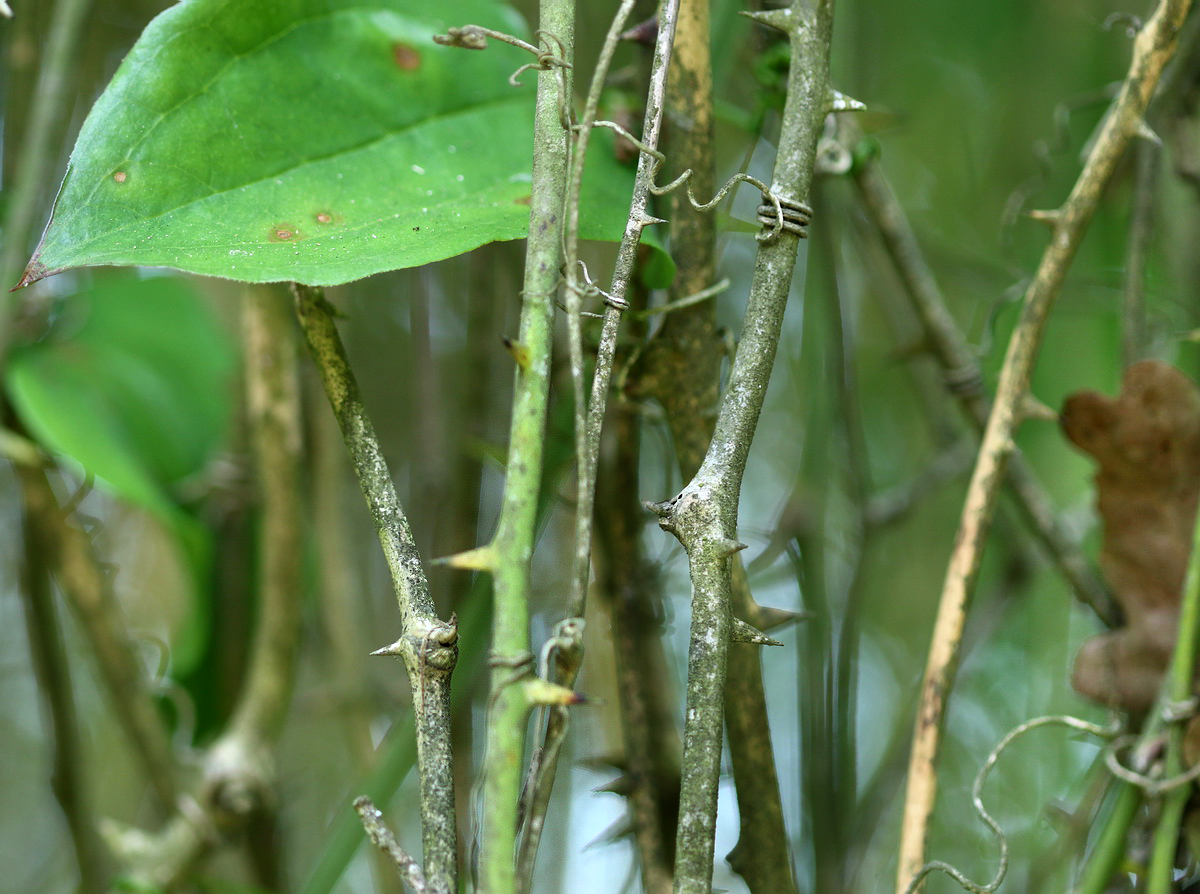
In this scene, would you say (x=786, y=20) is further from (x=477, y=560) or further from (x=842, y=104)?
(x=477, y=560)

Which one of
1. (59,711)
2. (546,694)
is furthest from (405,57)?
(59,711)

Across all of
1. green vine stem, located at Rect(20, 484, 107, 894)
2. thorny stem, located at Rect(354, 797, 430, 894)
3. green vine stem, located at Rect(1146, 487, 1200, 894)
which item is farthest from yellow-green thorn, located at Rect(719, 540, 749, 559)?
green vine stem, located at Rect(20, 484, 107, 894)

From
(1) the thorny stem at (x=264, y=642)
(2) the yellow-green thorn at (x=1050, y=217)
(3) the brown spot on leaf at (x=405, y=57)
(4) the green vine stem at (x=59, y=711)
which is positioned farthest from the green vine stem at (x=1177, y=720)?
(4) the green vine stem at (x=59, y=711)

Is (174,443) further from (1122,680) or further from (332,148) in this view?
(1122,680)

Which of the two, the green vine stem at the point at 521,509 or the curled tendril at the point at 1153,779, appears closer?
the green vine stem at the point at 521,509

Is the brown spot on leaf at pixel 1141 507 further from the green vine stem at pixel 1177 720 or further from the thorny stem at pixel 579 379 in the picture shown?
the thorny stem at pixel 579 379

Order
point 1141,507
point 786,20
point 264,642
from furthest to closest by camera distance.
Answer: point 264,642, point 1141,507, point 786,20
